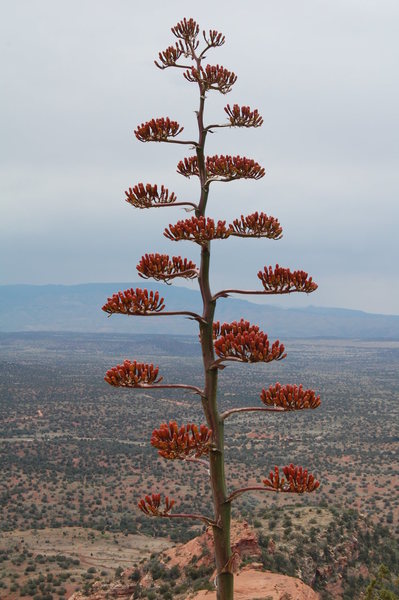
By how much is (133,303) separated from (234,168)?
266cm

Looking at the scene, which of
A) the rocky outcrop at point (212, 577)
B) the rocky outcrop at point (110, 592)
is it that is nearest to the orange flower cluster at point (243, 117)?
the rocky outcrop at point (212, 577)

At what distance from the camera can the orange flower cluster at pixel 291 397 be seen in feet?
22.5

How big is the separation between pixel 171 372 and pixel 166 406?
47028 mm

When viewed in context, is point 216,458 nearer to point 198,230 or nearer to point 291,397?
point 291,397

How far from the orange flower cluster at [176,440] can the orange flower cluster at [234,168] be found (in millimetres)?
3845

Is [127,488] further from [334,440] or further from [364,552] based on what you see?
[334,440]

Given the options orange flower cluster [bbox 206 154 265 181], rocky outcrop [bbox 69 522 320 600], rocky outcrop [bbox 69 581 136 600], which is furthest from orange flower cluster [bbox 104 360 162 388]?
rocky outcrop [bbox 69 581 136 600]

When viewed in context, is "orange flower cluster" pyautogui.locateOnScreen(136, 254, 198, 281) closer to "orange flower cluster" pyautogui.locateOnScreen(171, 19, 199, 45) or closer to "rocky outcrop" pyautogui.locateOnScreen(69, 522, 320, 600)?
"orange flower cluster" pyautogui.locateOnScreen(171, 19, 199, 45)

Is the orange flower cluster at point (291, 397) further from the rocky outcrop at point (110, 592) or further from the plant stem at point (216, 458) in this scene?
the rocky outcrop at point (110, 592)

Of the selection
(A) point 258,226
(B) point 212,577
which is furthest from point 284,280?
(B) point 212,577

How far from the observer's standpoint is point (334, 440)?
65.4 m

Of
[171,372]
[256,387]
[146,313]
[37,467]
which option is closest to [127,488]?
[37,467]

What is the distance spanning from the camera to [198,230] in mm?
7230

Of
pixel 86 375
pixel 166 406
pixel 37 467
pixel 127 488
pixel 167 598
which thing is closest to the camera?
pixel 167 598
